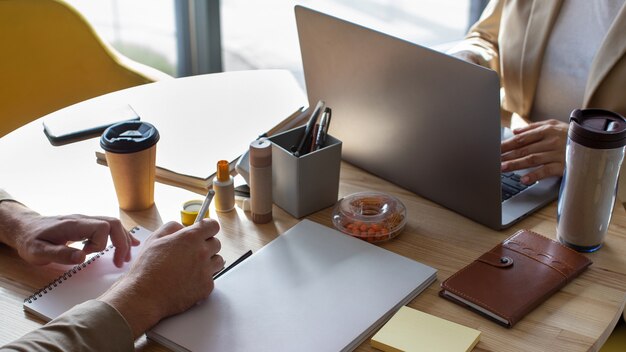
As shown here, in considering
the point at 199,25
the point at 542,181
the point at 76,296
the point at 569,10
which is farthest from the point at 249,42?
the point at 76,296

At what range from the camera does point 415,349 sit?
97cm

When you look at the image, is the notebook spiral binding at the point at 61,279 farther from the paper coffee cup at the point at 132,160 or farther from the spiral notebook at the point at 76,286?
the paper coffee cup at the point at 132,160

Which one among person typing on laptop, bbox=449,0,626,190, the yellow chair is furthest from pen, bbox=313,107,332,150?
the yellow chair

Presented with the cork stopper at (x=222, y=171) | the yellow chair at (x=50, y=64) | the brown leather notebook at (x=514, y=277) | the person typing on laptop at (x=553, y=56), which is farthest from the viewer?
the yellow chair at (x=50, y=64)

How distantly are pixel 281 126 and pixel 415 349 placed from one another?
0.78 meters

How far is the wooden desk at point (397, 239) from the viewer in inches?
40.9

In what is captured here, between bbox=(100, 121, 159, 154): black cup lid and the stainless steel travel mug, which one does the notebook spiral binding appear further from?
the stainless steel travel mug

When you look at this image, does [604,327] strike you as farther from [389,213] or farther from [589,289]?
[389,213]

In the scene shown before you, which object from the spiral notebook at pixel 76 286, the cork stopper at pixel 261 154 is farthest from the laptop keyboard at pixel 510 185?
the spiral notebook at pixel 76 286

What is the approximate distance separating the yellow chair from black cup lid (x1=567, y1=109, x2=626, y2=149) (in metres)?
1.37

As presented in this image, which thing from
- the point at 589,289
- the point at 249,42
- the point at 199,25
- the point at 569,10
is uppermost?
the point at 569,10

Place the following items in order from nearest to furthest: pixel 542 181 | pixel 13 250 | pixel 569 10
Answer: pixel 13 250
pixel 542 181
pixel 569 10

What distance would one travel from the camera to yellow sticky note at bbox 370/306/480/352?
0.98 meters

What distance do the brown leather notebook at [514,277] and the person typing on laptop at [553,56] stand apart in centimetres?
63
